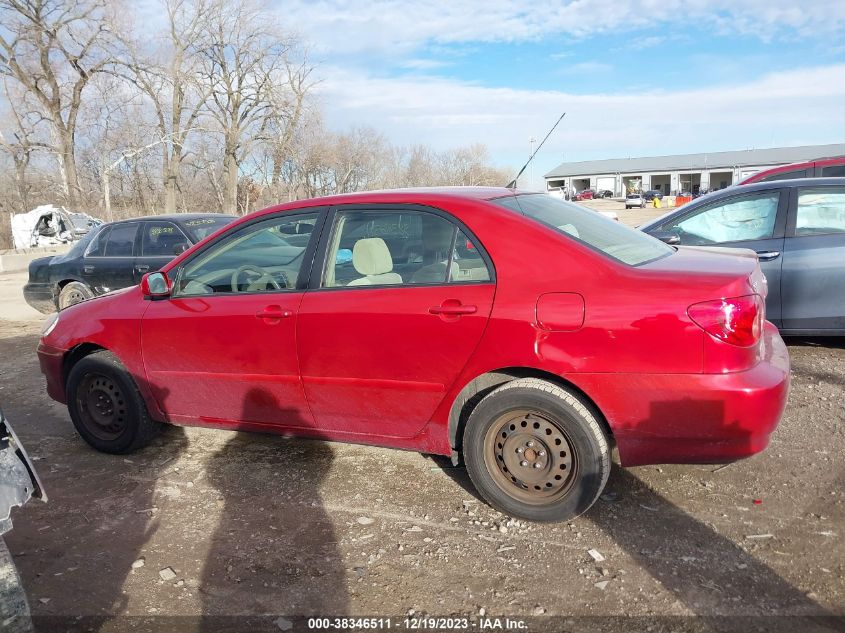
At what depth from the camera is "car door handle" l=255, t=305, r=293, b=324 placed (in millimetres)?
3578

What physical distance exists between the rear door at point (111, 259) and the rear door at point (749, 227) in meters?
6.45

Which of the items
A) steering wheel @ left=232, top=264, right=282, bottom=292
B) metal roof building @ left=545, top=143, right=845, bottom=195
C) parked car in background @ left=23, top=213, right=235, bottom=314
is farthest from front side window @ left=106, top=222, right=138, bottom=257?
metal roof building @ left=545, top=143, right=845, bottom=195

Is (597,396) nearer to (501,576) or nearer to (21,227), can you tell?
(501,576)

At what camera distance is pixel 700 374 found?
282 centimetres

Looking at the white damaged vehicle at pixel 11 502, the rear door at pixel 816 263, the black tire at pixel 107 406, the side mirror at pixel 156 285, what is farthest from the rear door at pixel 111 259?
the rear door at pixel 816 263

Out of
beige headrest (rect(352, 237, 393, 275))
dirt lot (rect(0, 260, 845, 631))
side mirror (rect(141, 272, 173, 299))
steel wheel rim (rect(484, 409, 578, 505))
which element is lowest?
dirt lot (rect(0, 260, 845, 631))

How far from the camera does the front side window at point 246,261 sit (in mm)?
3811

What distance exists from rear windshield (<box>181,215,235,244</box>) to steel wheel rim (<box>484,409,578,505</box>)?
5.78 metres

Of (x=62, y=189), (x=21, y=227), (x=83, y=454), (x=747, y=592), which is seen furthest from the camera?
(x=62, y=189)

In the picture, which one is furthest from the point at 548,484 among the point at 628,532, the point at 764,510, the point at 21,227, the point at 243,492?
the point at 21,227

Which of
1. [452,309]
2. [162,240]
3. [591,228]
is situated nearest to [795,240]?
[591,228]

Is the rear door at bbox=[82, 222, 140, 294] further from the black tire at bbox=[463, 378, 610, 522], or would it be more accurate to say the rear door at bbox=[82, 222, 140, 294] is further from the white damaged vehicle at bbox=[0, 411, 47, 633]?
the white damaged vehicle at bbox=[0, 411, 47, 633]

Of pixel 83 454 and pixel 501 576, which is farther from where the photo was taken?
pixel 83 454

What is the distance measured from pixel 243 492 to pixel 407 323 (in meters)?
1.43
